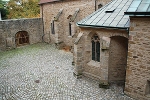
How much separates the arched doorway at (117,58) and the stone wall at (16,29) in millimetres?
14961

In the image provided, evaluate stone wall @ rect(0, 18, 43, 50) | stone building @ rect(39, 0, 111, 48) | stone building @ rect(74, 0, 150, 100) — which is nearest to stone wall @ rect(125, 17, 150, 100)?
stone building @ rect(74, 0, 150, 100)

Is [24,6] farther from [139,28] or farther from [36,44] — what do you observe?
[139,28]

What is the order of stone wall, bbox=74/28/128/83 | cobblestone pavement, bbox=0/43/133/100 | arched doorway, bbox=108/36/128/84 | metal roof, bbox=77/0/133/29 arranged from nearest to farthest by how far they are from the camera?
1. metal roof, bbox=77/0/133/29
2. cobblestone pavement, bbox=0/43/133/100
3. stone wall, bbox=74/28/128/83
4. arched doorway, bbox=108/36/128/84

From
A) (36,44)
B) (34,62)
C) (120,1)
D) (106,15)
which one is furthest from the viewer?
(36,44)

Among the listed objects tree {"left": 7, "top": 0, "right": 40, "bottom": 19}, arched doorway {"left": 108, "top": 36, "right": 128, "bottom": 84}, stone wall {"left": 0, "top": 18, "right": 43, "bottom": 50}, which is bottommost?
arched doorway {"left": 108, "top": 36, "right": 128, "bottom": 84}

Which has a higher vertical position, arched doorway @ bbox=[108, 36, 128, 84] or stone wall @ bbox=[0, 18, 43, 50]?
stone wall @ bbox=[0, 18, 43, 50]

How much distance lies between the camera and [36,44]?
2308 centimetres

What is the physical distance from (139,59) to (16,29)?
17204mm

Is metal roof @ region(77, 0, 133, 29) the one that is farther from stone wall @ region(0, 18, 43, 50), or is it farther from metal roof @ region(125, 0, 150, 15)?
stone wall @ region(0, 18, 43, 50)

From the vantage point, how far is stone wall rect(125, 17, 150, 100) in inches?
318

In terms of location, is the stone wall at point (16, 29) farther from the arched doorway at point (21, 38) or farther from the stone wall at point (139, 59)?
the stone wall at point (139, 59)

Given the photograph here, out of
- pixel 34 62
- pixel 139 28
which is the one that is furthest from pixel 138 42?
pixel 34 62

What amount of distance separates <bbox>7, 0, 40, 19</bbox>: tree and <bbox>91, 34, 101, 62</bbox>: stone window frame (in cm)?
2437

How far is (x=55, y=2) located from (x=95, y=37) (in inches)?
458
